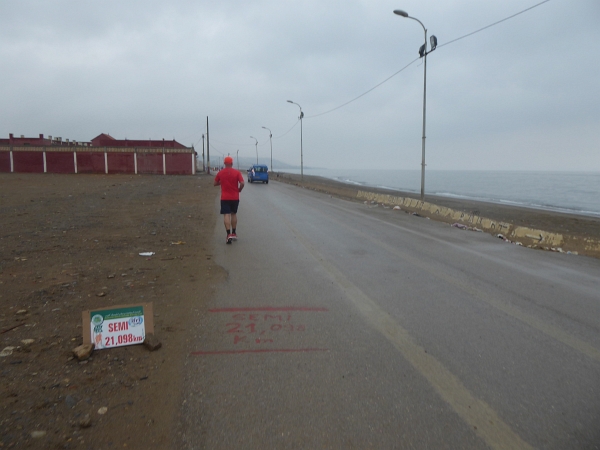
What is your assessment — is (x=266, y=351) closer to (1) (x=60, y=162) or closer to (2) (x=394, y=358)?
(2) (x=394, y=358)

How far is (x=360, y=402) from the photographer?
3.18 meters

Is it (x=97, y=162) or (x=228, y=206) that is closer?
(x=228, y=206)

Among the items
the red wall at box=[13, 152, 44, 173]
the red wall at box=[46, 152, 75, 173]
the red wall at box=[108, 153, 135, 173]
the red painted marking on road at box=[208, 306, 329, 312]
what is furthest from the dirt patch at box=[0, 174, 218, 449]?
the red wall at box=[13, 152, 44, 173]

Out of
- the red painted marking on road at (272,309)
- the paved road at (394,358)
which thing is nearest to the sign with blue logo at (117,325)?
the paved road at (394,358)

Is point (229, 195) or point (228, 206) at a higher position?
point (229, 195)

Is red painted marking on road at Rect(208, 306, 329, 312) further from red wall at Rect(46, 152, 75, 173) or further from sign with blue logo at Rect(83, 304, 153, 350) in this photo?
red wall at Rect(46, 152, 75, 173)

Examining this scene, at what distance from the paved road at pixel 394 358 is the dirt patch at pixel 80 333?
0.27 metres

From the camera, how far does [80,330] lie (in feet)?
14.6

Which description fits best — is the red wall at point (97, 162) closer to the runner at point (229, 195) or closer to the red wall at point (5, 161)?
the red wall at point (5, 161)

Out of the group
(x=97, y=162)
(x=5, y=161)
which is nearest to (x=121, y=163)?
(x=97, y=162)

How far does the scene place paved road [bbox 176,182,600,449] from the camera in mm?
2869

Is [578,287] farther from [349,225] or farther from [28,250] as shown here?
[28,250]

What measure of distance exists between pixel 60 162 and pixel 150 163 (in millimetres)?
10860

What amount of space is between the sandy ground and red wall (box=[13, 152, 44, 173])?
51899 millimetres
